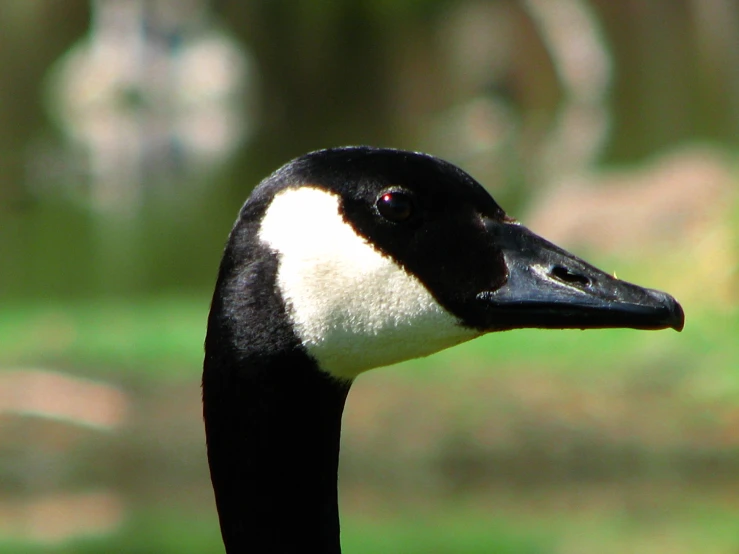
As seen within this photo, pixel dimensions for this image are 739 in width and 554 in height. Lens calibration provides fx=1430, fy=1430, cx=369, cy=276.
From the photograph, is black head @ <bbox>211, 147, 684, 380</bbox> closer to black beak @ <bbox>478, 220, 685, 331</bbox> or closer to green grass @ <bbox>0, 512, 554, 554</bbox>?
black beak @ <bbox>478, 220, 685, 331</bbox>

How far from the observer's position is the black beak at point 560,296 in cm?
212

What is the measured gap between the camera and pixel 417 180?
2170mm

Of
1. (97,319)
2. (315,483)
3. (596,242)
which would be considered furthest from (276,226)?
(596,242)

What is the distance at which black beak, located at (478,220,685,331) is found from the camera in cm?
212

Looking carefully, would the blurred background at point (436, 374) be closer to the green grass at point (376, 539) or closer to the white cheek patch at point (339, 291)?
the green grass at point (376, 539)

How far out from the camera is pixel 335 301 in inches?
82.8

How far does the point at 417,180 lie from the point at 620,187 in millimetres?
7547

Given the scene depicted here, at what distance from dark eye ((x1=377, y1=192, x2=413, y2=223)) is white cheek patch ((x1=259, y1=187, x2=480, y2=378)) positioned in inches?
2.2

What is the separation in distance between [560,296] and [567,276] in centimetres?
5

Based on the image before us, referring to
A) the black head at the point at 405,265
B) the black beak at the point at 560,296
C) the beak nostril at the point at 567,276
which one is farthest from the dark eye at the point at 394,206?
the beak nostril at the point at 567,276

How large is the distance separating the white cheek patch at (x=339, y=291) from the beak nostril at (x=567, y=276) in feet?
0.61

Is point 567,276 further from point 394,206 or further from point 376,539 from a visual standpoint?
point 376,539

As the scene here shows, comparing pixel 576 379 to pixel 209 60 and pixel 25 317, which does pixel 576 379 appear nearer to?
pixel 25 317

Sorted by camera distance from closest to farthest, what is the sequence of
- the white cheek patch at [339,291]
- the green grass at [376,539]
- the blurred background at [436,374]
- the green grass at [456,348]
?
the white cheek patch at [339,291] < the green grass at [376,539] < the blurred background at [436,374] < the green grass at [456,348]
